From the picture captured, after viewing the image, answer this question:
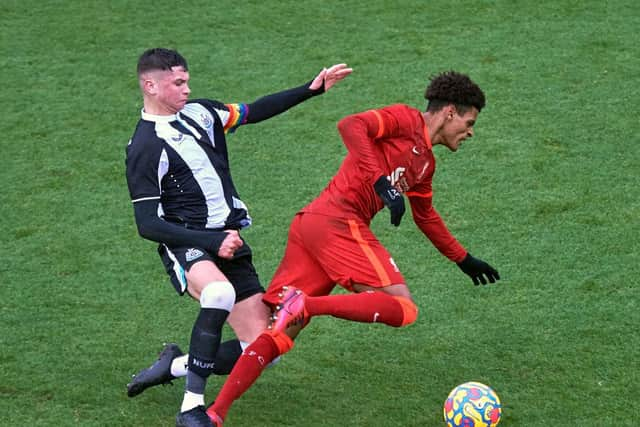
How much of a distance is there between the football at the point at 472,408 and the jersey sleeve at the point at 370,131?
1.23 meters

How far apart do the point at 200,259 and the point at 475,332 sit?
2103 millimetres

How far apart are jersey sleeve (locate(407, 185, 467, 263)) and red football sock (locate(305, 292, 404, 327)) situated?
85 centimetres

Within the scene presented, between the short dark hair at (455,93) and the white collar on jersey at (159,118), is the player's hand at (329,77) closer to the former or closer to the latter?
the short dark hair at (455,93)

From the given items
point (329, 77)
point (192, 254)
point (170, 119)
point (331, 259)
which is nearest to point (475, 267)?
point (331, 259)

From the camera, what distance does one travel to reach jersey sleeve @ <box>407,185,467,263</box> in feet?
21.1

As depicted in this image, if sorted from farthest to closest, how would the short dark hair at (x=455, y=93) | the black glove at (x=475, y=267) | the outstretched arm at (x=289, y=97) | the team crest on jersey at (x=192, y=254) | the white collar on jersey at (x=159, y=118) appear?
the black glove at (x=475, y=267) < the outstretched arm at (x=289, y=97) < the short dark hair at (x=455, y=93) < the white collar on jersey at (x=159, y=118) < the team crest on jersey at (x=192, y=254)

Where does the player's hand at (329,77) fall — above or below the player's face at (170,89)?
below

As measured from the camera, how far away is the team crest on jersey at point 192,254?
19.3 feet

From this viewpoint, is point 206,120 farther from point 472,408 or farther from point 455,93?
point 472,408

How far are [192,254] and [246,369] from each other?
68 cm

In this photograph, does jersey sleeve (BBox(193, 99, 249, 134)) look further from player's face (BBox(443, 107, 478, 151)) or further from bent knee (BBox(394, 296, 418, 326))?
bent knee (BBox(394, 296, 418, 326))

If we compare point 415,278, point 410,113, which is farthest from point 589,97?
point 410,113

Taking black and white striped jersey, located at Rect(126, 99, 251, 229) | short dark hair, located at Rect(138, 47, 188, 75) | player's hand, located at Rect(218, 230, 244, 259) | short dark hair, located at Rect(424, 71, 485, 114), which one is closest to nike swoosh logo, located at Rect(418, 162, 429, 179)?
short dark hair, located at Rect(424, 71, 485, 114)

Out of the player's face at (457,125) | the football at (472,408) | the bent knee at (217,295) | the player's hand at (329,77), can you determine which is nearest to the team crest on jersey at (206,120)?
the player's hand at (329,77)
